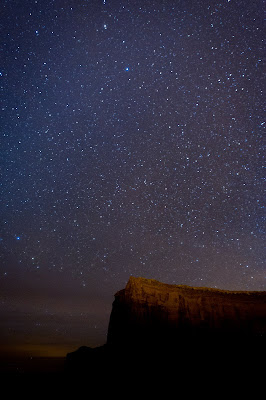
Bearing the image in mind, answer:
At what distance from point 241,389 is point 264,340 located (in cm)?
799

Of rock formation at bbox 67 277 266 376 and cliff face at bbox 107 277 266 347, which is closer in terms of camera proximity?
rock formation at bbox 67 277 266 376

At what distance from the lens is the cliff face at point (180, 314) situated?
2539 cm

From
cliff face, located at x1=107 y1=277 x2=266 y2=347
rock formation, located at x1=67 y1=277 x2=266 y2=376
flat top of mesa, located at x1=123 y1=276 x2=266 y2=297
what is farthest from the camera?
flat top of mesa, located at x1=123 y1=276 x2=266 y2=297

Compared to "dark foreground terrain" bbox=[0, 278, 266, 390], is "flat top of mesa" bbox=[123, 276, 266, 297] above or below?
above

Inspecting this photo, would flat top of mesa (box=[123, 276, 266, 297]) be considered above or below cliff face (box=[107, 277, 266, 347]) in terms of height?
above

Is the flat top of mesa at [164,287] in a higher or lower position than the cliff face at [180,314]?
higher

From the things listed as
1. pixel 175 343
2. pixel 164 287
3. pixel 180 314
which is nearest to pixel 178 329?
pixel 175 343

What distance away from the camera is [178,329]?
25750 millimetres

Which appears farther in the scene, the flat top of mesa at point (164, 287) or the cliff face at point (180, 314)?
the flat top of mesa at point (164, 287)

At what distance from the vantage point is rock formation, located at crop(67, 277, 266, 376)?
23594 mm

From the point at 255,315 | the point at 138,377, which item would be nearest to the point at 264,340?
the point at 255,315

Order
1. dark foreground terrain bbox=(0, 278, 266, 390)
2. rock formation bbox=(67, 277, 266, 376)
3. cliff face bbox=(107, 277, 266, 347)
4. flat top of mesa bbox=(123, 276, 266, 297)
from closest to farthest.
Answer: dark foreground terrain bbox=(0, 278, 266, 390) → rock formation bbox=(67, 277, 266, 376) → cliff face bbox=(107, 277, 266, 347) → flat top of mesa bbox=(123, 276, 266, 297)

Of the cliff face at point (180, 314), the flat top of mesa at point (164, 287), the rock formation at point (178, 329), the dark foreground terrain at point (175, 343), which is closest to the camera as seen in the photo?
the dark foreground terrain at point (175, 343)

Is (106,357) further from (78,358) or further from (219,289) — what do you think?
(219,289)
